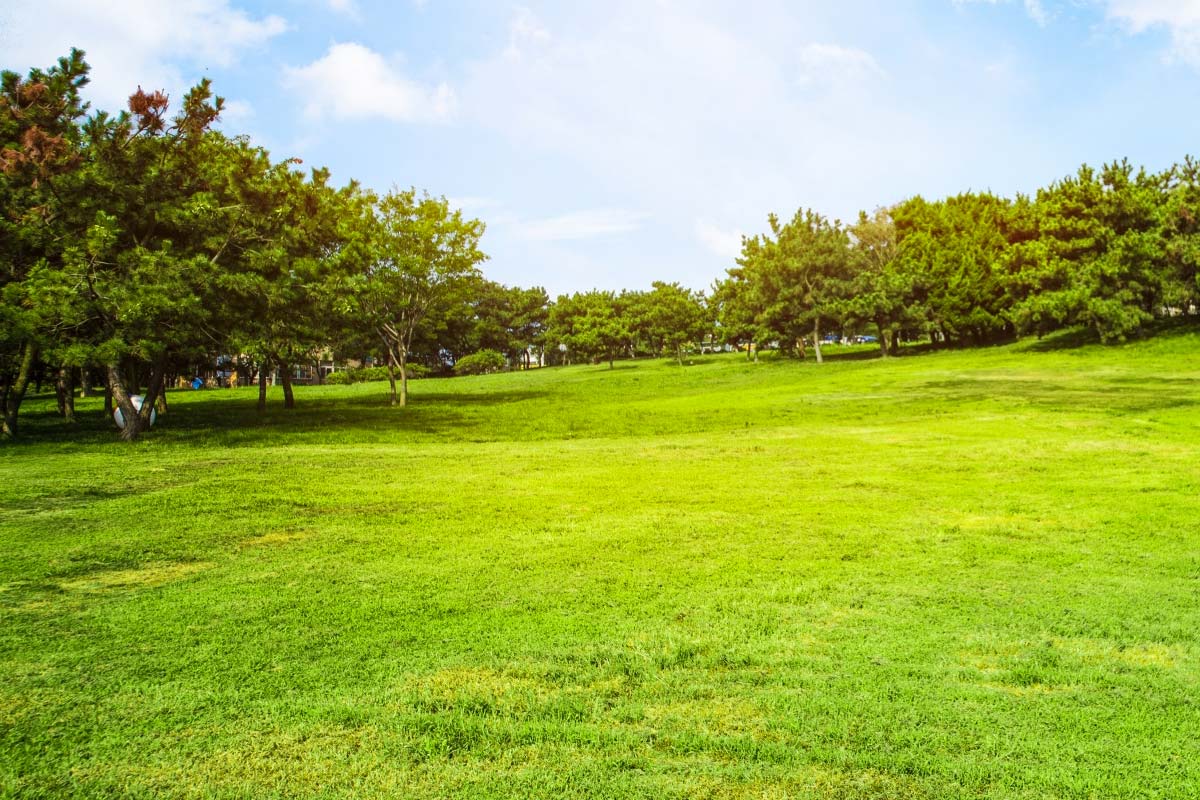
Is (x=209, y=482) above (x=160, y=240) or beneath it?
beneath

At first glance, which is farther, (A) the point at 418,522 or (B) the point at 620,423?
(B) the point at 620,423

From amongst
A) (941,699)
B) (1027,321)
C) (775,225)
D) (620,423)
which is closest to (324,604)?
(941,699)

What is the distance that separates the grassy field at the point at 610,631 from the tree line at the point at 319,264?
669 centimetres

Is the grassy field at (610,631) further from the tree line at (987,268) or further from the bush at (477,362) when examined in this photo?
the bush at (477,362)

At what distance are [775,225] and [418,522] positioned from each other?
Result: 5932cm

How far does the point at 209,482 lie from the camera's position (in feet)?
40.7

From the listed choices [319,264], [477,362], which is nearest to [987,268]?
[319,264]

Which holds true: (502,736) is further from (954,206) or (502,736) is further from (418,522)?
(954,206)

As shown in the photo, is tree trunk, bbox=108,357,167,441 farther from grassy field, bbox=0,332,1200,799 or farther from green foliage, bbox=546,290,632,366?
green foliage, bbox=546,290,632,366

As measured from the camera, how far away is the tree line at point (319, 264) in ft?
59.3

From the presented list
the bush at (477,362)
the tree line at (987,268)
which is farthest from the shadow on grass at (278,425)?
the bush at (477,362)

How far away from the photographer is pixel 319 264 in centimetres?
2353

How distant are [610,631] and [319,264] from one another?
21070mm

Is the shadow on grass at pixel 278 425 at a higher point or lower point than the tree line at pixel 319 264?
lower
